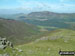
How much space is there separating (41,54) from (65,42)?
71.6ft

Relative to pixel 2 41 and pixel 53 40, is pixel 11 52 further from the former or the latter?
pixel 53 40

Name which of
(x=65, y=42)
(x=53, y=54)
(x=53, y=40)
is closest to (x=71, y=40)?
(x=65, y=42)

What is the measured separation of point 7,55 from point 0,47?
5426mm

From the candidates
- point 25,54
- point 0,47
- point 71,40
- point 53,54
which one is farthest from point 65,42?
point 0,47

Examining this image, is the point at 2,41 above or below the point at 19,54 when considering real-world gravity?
above

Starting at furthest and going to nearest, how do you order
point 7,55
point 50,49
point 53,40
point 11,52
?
point 53,40, point 50,49, point 11,52, point 7,55

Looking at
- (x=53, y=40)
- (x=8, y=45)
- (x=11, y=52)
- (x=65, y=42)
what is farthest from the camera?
(x=53, y=40)

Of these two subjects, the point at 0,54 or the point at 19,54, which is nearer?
the point at 0,54

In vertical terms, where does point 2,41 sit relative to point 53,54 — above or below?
above

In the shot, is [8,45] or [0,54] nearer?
[0,54]

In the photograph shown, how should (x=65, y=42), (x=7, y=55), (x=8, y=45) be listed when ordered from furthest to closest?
(x=65, y=42) → (x=8, y=45) → (x=7, y=55)

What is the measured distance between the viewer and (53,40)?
72.2m

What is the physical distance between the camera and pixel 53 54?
49.3 metres

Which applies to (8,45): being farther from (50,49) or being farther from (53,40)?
(53,40)
